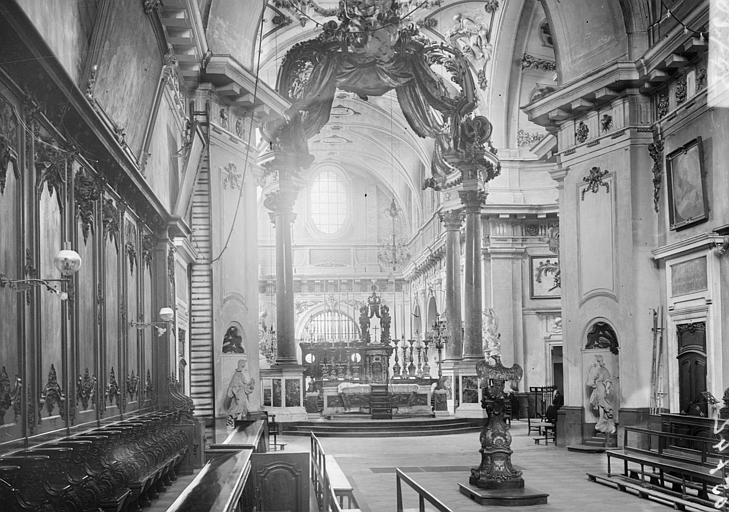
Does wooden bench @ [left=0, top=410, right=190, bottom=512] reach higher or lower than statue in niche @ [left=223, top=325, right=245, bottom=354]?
lower

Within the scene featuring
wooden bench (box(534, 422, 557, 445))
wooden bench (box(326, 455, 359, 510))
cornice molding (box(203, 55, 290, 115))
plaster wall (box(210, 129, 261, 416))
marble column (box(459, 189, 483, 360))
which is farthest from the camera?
marble column (box(459, 189, 483, 360))

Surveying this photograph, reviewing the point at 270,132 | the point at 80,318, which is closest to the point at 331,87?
the point at 270,132

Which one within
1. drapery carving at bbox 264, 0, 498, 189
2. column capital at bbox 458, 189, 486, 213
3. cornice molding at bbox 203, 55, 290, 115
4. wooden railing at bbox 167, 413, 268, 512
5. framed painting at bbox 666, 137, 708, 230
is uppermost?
drapery carving at bbox 264, 0, 498, 189

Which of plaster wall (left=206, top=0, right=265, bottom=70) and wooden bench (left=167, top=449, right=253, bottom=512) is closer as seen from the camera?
wooden bench (left=167, top=449, right=253, bottom=512)

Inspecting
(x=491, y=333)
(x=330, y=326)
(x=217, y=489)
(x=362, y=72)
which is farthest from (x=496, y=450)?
(x=330, y=326)

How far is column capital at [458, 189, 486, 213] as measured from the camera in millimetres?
25453

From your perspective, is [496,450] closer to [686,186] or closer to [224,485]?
[224,485]

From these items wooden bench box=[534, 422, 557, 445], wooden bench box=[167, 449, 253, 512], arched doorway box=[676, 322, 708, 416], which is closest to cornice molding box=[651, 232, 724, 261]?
arched doorway box=[676, 322, 708, 416]

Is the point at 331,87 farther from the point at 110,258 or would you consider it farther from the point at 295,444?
the point at 110,258

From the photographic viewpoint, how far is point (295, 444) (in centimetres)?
2023

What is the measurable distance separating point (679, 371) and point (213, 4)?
10908 millimetres

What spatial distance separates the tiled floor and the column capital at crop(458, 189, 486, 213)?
6.10 m

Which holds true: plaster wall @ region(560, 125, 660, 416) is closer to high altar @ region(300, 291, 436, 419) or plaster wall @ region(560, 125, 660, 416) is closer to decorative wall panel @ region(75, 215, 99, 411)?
high altar @ region(300, 291, 436, 419)

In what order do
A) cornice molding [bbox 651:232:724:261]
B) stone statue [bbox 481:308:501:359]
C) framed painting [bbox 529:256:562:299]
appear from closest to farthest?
cornice molding [bbox 651:232:724:261]
stone statue [bbox 481:308:501:359]
framed painting [bbox 529:256:562:299]
